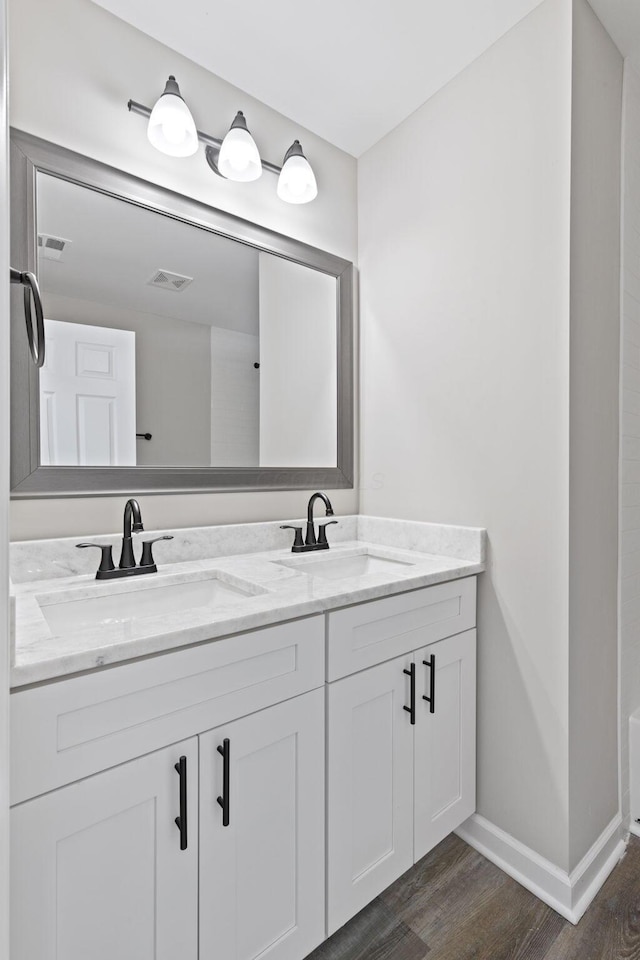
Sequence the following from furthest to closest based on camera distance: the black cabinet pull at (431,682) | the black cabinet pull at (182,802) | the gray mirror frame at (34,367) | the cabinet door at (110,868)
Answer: the black cabinet pull at (431,682) < the gray mirror frame at (34,367) < the black cabinet pull at (182,802) < the cabinet door at (110,868)

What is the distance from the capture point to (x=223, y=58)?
1.51m

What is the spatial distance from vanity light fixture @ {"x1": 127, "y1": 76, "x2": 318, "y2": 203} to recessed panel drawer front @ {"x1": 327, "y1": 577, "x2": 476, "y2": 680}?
4.47 ft

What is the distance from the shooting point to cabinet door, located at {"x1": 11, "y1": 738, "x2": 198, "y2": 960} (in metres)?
0.74

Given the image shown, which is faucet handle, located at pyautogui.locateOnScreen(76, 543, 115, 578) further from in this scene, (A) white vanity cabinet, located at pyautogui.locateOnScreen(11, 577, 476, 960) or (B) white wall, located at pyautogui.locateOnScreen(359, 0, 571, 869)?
(B) white wall, located at pyautogui.locateOnScreen(359, 0, 571, 869)

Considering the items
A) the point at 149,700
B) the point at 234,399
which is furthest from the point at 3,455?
the point at 234,399

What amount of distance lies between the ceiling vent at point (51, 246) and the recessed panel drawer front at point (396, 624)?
1.16 metres

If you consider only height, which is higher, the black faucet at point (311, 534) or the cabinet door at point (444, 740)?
the black faucet at point (311, 534)

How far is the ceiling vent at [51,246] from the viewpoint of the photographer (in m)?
1.27

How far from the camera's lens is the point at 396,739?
4.11 ft

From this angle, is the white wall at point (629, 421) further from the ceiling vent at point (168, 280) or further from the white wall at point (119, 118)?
the ceiling vent at point (168, 280)

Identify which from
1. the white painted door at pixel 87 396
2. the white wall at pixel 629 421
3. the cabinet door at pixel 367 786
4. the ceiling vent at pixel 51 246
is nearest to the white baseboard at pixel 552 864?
the white wall at pixel 629 421

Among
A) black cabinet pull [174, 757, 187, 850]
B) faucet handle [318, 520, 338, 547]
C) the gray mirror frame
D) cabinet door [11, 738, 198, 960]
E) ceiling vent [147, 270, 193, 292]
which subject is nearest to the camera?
cabinet door [11, 738, 198, 960]

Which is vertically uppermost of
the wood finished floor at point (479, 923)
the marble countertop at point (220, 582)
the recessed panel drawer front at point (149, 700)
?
the marble countertop at point (220, 582)

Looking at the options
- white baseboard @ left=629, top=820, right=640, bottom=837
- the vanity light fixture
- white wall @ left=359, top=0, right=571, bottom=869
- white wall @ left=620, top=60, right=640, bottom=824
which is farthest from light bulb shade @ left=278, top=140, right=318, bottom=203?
white baseboard @ left=629, top=820, right=640, bottom=837
